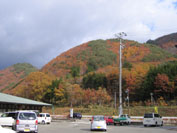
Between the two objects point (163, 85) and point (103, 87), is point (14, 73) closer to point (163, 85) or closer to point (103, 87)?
point (103, 87)

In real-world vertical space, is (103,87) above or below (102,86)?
below

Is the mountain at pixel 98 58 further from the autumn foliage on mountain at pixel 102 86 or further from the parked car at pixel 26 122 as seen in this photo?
the parked car at pixel 26 122

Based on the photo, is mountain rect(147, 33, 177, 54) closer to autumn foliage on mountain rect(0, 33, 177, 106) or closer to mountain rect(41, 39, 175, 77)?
mountain rect(41, 39, 175, 77)

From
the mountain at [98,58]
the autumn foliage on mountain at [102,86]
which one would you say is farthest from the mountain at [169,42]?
the autumn foliage on mountain at [102,86]

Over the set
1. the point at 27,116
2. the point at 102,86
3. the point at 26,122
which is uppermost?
the point at 102,86

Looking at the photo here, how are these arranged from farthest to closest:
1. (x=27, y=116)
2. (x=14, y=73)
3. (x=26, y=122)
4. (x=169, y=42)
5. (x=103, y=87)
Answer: (x=169, y=42)
(x=14, y=73)
(x=103, y=87)
(x=27, y=116)
(x=26, y=122)

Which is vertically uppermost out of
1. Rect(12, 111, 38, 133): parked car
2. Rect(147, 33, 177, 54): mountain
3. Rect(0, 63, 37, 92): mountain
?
Rect(147, 33, 177, 54): mountain

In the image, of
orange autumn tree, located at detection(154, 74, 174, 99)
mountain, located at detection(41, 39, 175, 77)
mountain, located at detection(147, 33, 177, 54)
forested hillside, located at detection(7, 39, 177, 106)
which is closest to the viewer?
orange autumn tree, located at detection(154, 74, 174, 99)

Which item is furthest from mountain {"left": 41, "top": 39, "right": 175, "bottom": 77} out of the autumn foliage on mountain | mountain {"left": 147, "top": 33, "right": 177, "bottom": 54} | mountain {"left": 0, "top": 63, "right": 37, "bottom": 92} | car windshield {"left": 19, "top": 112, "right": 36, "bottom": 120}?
car windshield {"left": 19, "top": 112, "right": 36, "bottom": 120}

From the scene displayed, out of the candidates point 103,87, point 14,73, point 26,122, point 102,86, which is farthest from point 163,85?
point 14,73

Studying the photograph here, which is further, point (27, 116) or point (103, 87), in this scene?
point (103, 87)

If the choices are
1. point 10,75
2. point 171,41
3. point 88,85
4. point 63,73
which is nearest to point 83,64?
point 63,73

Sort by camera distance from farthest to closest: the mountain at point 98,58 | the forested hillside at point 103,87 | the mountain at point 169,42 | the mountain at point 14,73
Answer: the mountain at point 169,42
the mountain at point 14,73
the mountain at point 98,58
the forested hillside at point 103,87

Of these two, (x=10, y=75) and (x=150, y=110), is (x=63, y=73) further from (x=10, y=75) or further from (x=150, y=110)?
(x=150, y=110)
